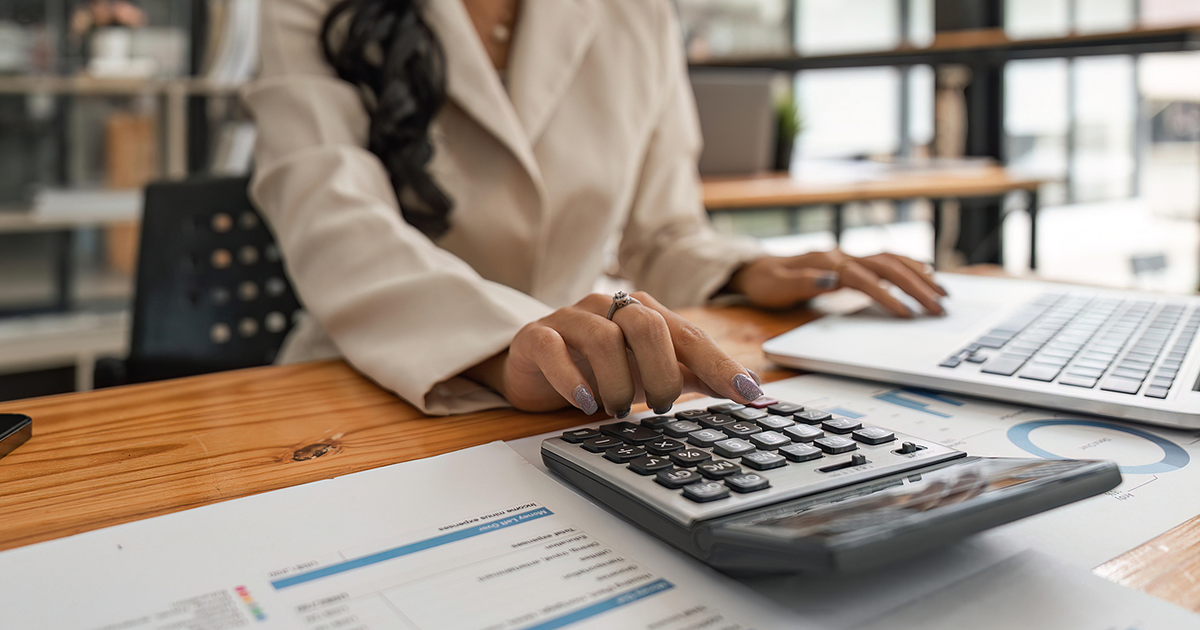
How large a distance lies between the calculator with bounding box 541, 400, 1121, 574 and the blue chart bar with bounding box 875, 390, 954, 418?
0.12m

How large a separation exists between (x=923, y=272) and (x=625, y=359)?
403 millimetres

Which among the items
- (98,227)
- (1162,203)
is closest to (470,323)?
(98,227)

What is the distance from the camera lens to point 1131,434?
1.52 feet

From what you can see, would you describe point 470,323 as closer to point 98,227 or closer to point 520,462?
point 520,462

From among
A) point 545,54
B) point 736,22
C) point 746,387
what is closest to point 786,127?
point 736,22

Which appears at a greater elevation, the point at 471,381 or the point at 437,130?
the point at 437,130

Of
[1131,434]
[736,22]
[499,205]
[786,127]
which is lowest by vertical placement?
[1131,434]

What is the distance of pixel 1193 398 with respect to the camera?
1.55 feet

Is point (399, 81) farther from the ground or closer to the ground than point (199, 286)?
farther from the ground

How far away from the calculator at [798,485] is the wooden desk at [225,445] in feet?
0.18

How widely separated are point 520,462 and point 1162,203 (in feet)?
9.01

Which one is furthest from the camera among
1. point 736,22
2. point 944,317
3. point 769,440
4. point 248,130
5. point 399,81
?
point 736,22

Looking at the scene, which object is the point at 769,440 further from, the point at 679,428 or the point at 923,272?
the point at 923,272

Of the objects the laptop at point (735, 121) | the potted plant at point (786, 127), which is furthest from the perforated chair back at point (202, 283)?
the potted plant at point (786, 127)
